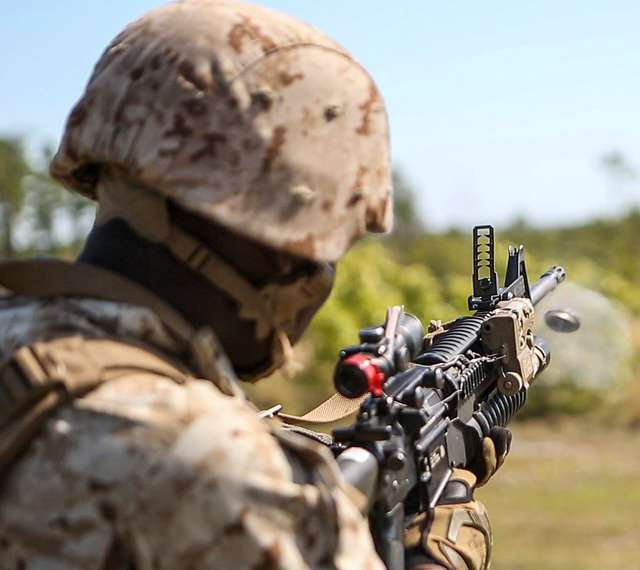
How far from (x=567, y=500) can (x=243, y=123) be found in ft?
50.8

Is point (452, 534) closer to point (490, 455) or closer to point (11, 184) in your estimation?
point (490, 455)

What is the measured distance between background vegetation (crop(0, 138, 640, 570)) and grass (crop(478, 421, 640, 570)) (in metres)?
0.02

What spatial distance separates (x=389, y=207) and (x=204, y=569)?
0.87 meters

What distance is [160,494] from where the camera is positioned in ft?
6.23

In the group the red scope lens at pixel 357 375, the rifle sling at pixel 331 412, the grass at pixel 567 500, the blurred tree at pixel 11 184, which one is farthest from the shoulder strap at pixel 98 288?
the blurred tree at pixel 11 184

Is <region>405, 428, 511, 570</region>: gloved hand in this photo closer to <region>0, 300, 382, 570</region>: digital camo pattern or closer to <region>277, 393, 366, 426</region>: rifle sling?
<region>277, 393, 366, 426</region>: rifle sling

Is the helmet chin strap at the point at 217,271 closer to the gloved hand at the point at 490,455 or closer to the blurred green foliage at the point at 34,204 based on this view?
the gloved hand at the point at 490,455

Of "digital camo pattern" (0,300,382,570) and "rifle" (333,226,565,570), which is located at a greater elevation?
"digital camo pattern" (0,300,382,570)

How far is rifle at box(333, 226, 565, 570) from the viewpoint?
285 cm

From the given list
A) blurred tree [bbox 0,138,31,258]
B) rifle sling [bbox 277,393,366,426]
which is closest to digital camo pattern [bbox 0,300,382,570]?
rifle sling [bbox 277,393,366,426]

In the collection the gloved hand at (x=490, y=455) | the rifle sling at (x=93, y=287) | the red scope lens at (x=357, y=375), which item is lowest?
the gloved hand at (x=490, y=455)

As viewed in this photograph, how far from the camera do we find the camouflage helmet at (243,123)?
88.1 inches

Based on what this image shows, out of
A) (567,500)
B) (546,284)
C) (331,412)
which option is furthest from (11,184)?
(331,412)

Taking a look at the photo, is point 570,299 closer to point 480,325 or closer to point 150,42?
point 480,325
